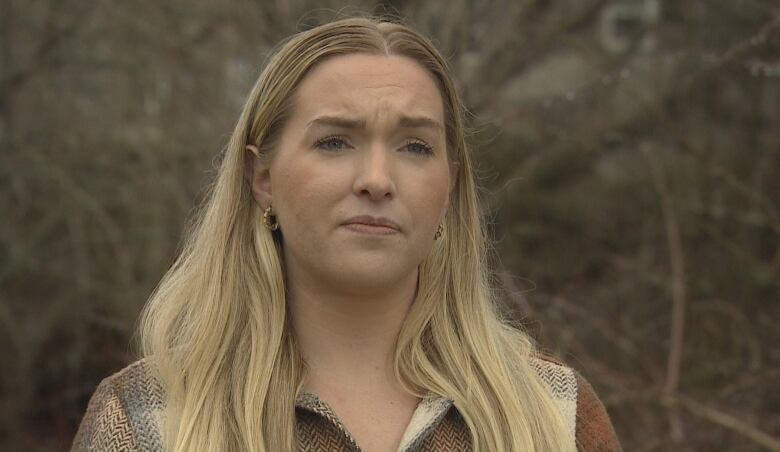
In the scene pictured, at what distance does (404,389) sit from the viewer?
2539mm

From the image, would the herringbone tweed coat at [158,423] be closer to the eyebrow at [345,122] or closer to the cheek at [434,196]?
the cheek at [434,196]

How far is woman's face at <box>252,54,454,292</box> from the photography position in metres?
2.37

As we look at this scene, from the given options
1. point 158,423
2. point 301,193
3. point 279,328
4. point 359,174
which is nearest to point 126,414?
point 158,423

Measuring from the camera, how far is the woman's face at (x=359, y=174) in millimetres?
2373

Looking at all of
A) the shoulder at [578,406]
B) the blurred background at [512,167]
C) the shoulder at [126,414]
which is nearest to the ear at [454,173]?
the shoulder at [578,406]

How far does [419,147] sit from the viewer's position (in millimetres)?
2508

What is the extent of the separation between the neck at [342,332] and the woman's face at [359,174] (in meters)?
0.04

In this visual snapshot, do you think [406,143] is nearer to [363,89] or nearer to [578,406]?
[363,89]

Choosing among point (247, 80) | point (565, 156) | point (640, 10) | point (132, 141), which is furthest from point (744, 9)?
point (132, 141)

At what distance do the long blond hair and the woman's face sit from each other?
0.07 metres

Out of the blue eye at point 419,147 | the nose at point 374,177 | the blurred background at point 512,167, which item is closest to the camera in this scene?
the nose at point 374,177

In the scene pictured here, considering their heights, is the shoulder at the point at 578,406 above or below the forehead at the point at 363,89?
below

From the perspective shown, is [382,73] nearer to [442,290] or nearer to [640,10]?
[442,290]

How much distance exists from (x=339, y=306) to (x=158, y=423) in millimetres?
463
